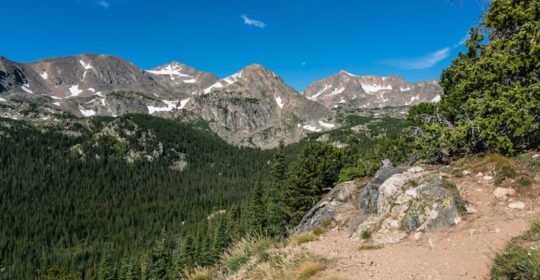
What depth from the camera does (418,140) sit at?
17594 mm

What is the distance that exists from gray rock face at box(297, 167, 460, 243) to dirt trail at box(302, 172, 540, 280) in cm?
59

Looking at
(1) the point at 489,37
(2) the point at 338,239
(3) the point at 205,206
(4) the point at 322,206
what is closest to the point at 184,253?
(4) the point at 322,206

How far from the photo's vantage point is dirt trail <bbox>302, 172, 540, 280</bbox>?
9.55 metres

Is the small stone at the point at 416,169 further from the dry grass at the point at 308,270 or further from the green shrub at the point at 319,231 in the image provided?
the dry grass at the point at 308,270

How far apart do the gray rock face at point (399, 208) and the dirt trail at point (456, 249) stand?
1.95 feet

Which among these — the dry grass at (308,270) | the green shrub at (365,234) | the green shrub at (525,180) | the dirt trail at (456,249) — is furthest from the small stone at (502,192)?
the dry grass at (308,270)

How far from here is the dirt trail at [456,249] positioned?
9.55 m

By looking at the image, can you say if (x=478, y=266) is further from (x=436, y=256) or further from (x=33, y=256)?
(x=33, y=256)

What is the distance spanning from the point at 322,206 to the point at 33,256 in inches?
7232

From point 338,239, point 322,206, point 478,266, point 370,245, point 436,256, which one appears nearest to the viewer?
point 478,266

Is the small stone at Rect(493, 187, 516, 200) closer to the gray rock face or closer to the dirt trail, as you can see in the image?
the dirt trail

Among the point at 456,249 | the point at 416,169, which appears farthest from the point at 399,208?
the point at 456,249

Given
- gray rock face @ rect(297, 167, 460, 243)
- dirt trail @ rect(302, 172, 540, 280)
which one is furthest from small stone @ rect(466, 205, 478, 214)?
gray rock face @ rect(297, 167, 460, 243)

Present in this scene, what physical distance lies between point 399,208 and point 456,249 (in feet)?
12.4
